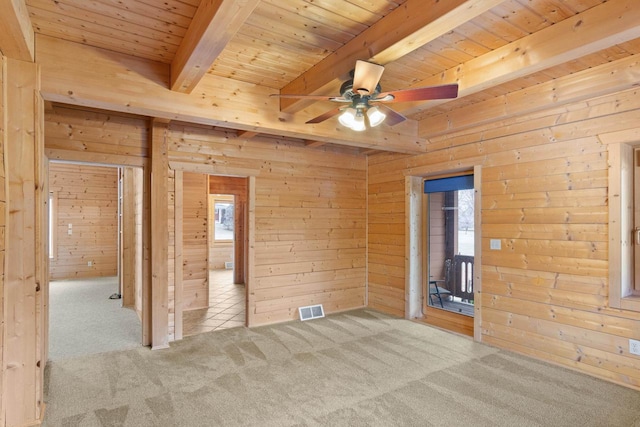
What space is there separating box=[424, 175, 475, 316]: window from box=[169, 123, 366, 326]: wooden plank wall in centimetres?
113

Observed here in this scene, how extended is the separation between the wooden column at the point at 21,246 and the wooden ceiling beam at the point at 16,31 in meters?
0.09

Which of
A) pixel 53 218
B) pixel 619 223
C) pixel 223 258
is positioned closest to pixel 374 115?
pixel 619 223

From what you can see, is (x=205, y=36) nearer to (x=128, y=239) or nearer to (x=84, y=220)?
(x=128, y=239)

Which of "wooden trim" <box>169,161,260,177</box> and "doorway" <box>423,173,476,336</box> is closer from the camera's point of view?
"wooden trim" <box>169,161,260,177</box>

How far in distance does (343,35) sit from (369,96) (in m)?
0.45

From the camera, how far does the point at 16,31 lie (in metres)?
2.01

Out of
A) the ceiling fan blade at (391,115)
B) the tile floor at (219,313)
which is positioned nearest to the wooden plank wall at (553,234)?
the ceiling fan blade at (391,115)

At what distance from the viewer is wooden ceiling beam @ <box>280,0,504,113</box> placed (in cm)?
186

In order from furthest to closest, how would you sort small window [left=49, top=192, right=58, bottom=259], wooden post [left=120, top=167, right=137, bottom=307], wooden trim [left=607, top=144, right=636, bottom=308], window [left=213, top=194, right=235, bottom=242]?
window [left=213, top=194, right=235, bottom=242] → small window [left=49, top=192, right=58, bottom=259] → wooden post [left=120, top=167, right=137, bottom=307] → wooden trim [left=607, top=144, right=636, bottom=308]

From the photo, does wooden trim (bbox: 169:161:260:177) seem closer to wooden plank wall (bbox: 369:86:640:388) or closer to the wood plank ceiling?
the wood plank ceiling

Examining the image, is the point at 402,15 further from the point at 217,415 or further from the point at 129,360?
the point at 129,360

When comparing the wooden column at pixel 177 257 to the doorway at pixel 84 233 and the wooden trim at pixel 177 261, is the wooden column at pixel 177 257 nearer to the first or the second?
the wooden trim at pixel 177 261

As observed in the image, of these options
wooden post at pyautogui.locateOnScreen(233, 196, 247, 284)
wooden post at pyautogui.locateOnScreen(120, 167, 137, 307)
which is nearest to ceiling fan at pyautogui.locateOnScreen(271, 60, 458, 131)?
→ wooden post at pyautogui.locateOnScreen(120, 167, 137, 307)

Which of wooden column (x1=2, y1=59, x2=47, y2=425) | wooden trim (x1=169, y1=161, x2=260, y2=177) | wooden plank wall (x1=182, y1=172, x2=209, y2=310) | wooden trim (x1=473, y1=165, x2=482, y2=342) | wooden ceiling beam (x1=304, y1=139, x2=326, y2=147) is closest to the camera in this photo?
wooden column (x1=2, y1=59, x2=47, y2=425)
